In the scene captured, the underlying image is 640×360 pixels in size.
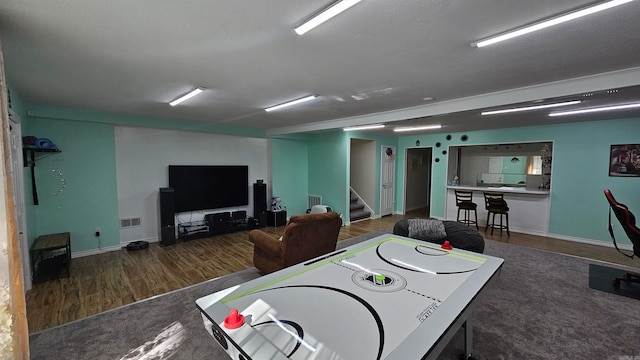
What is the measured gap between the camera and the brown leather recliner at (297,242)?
10.2 ft

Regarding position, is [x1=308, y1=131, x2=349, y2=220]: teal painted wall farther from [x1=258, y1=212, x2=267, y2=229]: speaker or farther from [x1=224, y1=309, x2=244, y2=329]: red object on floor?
[x1=224, y1=309, x2=244, y2=329]: red object on floor

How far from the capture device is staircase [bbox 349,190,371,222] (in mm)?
7023

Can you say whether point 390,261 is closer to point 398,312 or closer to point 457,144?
point 398,312

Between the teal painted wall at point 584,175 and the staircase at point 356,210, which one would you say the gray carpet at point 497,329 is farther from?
the staircase at point 356,210

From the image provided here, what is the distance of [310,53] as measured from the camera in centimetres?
217

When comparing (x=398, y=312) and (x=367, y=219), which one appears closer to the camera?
(x=398, y=312)

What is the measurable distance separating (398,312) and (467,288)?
1.83 ft

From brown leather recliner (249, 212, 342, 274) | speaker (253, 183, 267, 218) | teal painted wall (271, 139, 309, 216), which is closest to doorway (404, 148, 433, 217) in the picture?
teal painted wall (271, 139, 309, 216)

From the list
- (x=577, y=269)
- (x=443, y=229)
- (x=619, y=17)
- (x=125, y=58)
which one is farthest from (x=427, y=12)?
(x=577, y=269)

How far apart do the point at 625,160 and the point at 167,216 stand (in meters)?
8.51

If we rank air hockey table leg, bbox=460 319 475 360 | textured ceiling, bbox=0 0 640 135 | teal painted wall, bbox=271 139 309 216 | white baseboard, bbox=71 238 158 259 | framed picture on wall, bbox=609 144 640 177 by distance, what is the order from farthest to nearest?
teal painted wall, bbox=271 139 309 216 < framed picture on wall, bbox=609 144 640 177 < white baseboard, bbox=71 238 158 259 < air hockey table leg, bbox=460 319 475 360 < textured ceiling, bbox=0 0 640 135

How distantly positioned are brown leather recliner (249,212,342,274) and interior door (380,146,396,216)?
4.28 metres

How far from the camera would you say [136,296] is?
301 cm

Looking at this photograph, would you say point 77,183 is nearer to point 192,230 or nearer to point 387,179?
point 192,230
